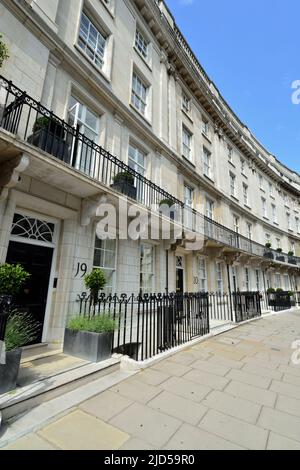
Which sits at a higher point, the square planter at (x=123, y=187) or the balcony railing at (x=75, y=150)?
the balcony railing at (x=75, y=150)

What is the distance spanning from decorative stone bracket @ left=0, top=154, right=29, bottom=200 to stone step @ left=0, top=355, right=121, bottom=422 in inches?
132

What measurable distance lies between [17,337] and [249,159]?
22.8m

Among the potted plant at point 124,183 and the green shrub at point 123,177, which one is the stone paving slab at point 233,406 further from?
the green shrub at point 123,177

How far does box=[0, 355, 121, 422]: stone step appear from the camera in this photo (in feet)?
8.30

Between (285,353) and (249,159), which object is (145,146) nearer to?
(285,353)

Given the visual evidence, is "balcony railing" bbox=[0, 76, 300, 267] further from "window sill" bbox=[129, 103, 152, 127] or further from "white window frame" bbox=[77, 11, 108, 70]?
"white window frame" bbox=[77, 11, 108, 70]

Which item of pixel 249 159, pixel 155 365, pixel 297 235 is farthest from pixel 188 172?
pixel 297 235

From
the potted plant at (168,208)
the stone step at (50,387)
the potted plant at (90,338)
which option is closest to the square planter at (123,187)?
the potted plant at (168,208)

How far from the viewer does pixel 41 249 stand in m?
5.39

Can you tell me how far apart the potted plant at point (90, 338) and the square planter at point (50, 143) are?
3.48 meters

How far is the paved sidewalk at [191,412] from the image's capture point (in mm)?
2234

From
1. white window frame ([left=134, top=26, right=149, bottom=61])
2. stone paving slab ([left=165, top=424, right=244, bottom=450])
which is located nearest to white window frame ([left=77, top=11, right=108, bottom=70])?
white window frame ([left=134, top=26, right=149, bottom=61])

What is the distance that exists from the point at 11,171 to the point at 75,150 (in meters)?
1.69

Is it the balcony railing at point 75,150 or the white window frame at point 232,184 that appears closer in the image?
the balcony railing at point 75,150
